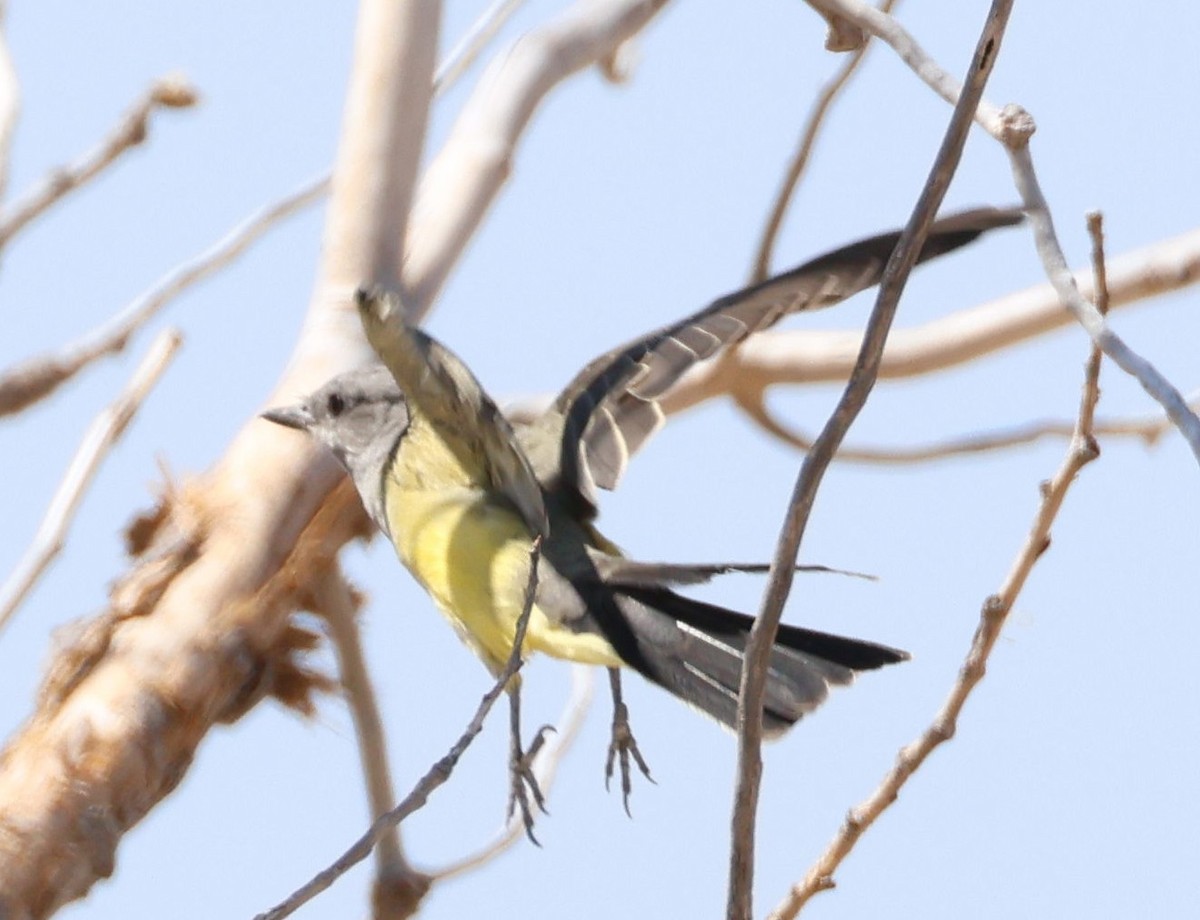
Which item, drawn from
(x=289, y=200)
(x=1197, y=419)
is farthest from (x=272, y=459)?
(x=1197, y=419)

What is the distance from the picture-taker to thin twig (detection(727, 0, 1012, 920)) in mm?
1813

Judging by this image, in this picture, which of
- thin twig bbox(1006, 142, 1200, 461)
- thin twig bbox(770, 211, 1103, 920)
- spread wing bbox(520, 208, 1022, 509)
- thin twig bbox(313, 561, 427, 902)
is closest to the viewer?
thin twig bbox(1006, 142, 1200, 461)

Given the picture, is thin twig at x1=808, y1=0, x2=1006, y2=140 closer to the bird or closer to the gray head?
the bird

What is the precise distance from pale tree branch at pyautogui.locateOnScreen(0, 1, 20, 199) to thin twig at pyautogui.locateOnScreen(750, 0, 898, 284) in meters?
1.47

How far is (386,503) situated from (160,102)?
132cm

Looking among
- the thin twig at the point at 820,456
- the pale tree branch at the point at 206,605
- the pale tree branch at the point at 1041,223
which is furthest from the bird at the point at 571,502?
the thin twig at the point at 820,456

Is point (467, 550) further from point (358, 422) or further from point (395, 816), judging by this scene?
point (395, 816)

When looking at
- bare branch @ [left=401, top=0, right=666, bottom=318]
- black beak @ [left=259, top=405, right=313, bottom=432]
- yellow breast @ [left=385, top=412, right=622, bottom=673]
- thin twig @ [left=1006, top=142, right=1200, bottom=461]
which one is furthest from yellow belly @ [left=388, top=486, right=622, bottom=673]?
thin twig @ [left=1006, top=142, right=1200, bottom=461]

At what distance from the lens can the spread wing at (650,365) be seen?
11.6ft

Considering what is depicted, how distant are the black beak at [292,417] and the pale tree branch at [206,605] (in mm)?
37

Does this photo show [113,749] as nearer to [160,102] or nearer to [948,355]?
[160,102]

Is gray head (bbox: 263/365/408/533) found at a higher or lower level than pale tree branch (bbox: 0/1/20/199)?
higher

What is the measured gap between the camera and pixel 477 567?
3494mm

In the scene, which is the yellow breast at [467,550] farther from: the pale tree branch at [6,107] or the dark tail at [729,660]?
the pale tree branch at [6,107]
